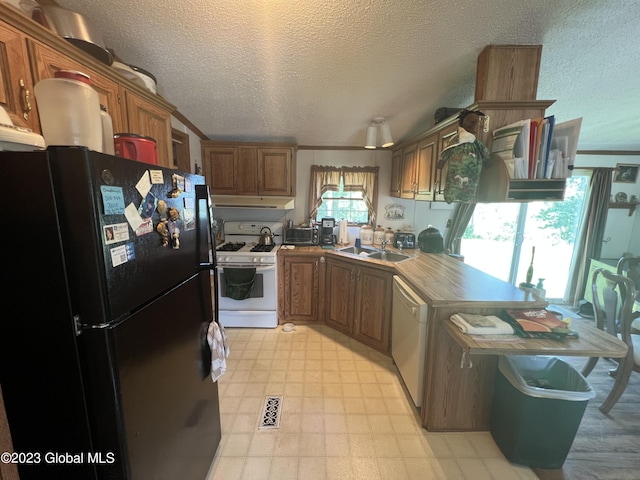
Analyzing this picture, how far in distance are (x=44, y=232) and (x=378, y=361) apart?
A: 2.52 meters

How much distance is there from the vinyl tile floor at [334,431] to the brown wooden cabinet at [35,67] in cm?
194

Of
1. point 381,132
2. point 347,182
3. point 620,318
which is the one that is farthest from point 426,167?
point 620,318

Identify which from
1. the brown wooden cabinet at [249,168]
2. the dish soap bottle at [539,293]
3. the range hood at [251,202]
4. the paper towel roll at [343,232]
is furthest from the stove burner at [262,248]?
the dish soap bottle at [539,293]

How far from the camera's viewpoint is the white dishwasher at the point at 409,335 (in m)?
1.76

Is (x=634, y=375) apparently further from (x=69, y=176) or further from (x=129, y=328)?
(x=69, y=176)

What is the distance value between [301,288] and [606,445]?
2635mm

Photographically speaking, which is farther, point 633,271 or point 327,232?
point 327,232

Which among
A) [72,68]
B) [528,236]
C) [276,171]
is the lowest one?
[528,236]

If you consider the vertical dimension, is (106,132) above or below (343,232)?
above

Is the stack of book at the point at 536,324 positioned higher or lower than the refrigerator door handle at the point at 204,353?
higher

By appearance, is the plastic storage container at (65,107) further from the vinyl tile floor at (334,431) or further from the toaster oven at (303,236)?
the toaster oven at (303,236)

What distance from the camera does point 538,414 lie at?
1.41 metres

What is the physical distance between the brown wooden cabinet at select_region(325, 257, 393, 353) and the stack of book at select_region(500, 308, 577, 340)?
1028 millimetres

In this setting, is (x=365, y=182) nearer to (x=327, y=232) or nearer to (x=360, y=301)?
(x=327, y=232)
